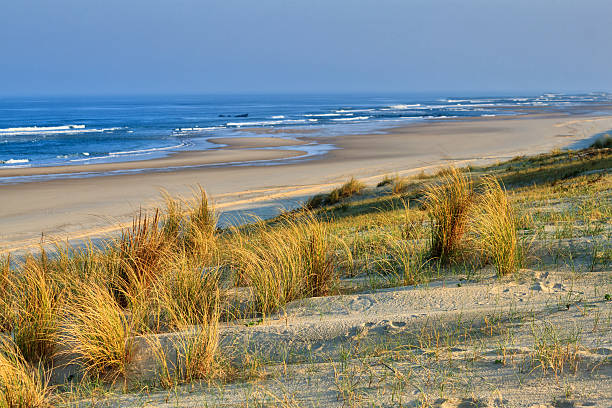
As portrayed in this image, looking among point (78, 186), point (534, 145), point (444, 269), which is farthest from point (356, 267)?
point (534, 145)

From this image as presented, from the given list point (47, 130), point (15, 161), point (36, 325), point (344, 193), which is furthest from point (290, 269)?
point (47, 130)

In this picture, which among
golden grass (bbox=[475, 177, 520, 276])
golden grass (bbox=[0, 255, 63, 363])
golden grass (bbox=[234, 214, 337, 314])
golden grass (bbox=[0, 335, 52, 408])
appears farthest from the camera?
golden grass (bbox=[475, 177, 520, 276])

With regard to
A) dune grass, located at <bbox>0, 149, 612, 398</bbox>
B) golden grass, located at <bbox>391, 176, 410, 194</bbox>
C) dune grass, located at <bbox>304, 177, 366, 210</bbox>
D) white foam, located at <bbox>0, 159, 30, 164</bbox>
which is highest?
white foam, located at <bbox>0, 159, 30, 164</bbox>

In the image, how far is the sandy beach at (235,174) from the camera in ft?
48.4

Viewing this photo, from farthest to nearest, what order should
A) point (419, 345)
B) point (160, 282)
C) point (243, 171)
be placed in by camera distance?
point (243, 171), point (160, 282), point (419, 345)

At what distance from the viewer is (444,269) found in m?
5.32

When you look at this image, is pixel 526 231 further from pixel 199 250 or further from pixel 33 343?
pixel 33 343

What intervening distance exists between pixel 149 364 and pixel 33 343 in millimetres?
947

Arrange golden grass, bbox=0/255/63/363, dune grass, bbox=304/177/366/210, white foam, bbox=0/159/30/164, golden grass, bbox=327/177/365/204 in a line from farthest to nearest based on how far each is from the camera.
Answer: white foam, bbox=0/159/30/164 → golden grass, bbox=327/177/365/204 → dune grass, bbox=304/177/366/210 → golden grass, bbox=0/255/63/363

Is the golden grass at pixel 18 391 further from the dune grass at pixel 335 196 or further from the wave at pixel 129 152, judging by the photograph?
the wave at pixel 129 152

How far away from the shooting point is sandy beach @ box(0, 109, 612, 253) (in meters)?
14.8

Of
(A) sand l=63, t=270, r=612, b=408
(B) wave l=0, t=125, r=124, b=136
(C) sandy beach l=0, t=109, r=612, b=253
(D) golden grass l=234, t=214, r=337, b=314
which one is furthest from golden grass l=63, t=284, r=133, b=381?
(B) wave l=0, t=125, r=124, b=136

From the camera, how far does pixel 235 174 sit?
23141 mm

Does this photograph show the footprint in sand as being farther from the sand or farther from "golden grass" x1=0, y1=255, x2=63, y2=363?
"golden grass" x1=0, y1=255, x2=63, y2=363
